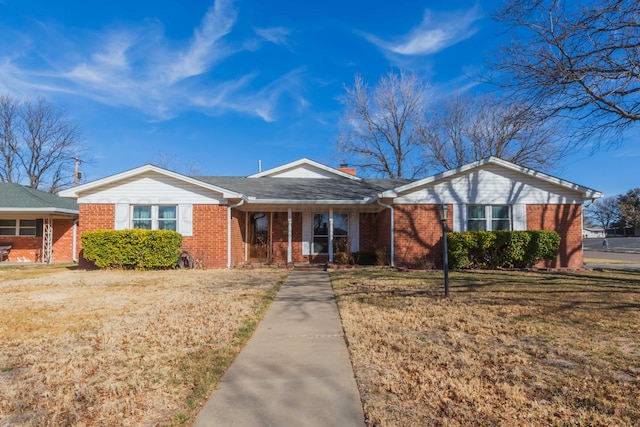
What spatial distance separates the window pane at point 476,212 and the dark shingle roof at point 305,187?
341cm

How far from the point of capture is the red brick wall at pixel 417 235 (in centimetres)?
1310

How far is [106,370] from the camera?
3.66 meters

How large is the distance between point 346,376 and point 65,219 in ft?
65.5

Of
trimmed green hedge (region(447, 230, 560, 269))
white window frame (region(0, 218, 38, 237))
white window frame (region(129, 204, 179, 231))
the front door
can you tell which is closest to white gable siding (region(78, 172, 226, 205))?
white window frame (region(129, 204, 179, 231))

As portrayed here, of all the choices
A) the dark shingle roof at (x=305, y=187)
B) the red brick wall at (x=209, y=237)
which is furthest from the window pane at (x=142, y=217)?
the dark shingle roof at (x=305, y=187)

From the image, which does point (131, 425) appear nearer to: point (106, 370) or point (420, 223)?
point (106, 370)

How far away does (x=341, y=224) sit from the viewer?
1552 centimetres

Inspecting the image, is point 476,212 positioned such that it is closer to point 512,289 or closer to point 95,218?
point 512,289

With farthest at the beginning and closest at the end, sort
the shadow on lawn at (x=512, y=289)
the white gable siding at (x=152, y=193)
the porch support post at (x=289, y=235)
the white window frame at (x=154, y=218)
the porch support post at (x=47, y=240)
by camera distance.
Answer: the porch support post at (x=47, y=240), the porch support post at (x=289, y=235), the white window frame at (x=154, y=218), the white gable siding at (x=152, y=193), the shadow on lawn at (x=512, y=289)

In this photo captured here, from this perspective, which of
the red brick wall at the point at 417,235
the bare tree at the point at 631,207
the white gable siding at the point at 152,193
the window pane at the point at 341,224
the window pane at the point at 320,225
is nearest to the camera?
the red brick wall at the point at 417,235

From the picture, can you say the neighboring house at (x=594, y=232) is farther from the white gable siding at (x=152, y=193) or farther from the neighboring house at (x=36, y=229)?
the neighboring house at (x=36, y=229)

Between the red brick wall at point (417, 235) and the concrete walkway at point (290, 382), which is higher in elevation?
the red brick wall at point (417, 235)

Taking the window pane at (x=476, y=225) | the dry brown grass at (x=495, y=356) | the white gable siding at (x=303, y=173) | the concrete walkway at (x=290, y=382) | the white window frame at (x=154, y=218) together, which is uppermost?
the white gable siding at (x=303, y=173)

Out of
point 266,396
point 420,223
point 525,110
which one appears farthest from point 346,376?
point 420,223
